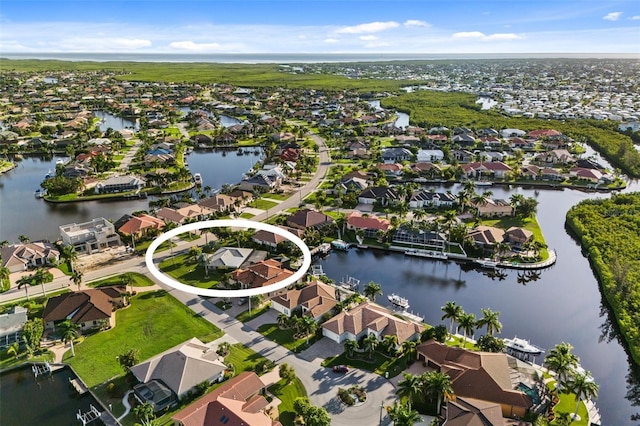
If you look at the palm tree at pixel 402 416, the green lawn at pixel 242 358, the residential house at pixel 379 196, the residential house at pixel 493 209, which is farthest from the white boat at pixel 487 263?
the green lawn at pixel 242 358

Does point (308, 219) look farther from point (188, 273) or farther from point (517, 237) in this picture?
point (517, 237)

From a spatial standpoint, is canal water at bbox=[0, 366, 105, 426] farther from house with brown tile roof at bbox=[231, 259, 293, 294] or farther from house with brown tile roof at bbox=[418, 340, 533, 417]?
house with brown tile roof at bbox=[418, 340, 533, 417]

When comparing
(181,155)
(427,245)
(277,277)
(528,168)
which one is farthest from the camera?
(181,155)

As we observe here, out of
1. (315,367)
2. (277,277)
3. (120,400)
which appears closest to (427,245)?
(277,277)

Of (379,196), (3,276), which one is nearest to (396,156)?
(379,196)

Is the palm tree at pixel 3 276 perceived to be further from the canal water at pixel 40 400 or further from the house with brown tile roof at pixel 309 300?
the house with brown tile roof at pixel 309 300

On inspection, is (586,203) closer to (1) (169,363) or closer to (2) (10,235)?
(1) (169,363)
